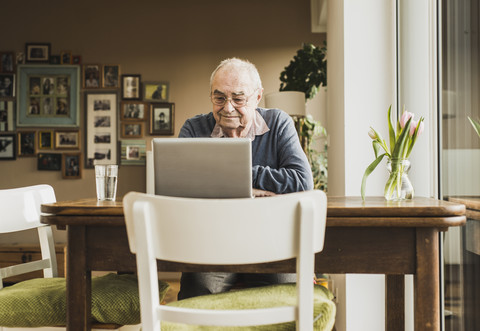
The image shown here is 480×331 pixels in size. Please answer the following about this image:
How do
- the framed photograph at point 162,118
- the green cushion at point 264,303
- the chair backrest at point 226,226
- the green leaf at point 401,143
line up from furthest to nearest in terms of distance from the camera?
the framed photograph at point 162,118 → the green leaf at point 401,143 → the green cushion at point 264,303 → the chair backrest at point 226,226

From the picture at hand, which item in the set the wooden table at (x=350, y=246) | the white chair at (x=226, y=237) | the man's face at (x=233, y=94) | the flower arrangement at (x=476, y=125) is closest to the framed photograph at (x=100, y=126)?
the man's face at (x=233, y=94)

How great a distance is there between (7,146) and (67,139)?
60 centimetres

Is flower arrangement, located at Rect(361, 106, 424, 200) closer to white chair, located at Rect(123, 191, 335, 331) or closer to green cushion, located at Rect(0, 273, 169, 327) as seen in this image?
white chair, located at Rect(123, 191, 335, 331)

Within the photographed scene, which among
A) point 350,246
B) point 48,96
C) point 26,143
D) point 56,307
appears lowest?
point 56,307

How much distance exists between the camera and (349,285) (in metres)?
2.43

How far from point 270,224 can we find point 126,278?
99 centimetres

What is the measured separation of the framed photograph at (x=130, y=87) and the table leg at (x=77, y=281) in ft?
12.1

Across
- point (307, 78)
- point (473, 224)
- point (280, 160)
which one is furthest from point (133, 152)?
point (473, 224)

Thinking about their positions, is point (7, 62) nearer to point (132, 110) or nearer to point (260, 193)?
point (132, 110)

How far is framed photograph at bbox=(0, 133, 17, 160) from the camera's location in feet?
15.7

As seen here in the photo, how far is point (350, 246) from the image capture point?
117cm

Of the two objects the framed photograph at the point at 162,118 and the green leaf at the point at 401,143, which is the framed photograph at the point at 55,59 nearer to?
the framed photograph at the point at 162,118

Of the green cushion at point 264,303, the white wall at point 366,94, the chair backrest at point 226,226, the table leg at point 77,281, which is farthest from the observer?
the white wall at point 366,94

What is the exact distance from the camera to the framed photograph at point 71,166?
4.78m
